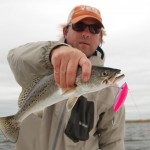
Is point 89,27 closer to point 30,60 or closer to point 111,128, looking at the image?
point 30,60

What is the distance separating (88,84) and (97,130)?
115 inches

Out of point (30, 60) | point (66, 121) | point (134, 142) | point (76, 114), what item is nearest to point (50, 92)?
point (30, 60)

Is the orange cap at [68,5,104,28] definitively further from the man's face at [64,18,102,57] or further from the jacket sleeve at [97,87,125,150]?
the jacket sleeve at [97,87,125,150]

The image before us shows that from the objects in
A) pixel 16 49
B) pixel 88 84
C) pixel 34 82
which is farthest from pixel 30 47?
pixel 88 84

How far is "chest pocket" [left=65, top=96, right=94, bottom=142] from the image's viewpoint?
5.11m

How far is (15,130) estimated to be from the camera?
12.5ft

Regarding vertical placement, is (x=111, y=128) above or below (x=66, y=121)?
below

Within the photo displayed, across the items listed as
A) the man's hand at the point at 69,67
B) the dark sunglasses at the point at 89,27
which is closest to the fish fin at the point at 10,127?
the man's hand at the point at 69,67

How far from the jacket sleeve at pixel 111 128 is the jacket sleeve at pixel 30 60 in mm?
1618

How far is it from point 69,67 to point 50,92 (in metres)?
0.43

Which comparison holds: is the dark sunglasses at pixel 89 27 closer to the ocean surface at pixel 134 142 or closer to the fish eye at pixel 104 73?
the fish eye at pixel 104 73

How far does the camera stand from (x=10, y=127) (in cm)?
378

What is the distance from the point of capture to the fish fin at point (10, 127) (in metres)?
3.78

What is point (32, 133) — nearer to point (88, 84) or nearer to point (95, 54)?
point (95, 54)
